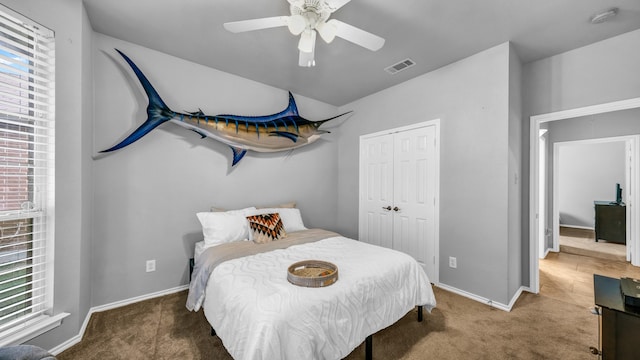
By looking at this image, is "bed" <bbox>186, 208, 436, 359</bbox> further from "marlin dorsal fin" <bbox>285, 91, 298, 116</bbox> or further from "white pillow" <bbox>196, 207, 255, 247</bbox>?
"marlin dorsal fin" <bbox>285, 91, 298, 116</bbox>

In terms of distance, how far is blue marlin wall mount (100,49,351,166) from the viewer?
231 cm

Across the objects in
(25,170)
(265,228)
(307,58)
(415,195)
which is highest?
(307,58)

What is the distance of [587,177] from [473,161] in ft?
17.3

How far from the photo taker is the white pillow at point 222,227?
2.39m

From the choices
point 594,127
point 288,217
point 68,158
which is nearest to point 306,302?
point 288,217

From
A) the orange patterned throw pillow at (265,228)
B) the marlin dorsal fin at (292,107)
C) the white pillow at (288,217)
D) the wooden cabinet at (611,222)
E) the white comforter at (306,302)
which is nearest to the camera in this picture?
the white comforter at (306,302)

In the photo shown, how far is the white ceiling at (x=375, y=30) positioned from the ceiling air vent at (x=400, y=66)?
0.07 meters

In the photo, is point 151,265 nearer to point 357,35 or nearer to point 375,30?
point 357,35

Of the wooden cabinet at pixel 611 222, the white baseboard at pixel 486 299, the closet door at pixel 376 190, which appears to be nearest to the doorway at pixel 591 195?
the wooden cabinet at pixel 611 222

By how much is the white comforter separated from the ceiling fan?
1.61 metres

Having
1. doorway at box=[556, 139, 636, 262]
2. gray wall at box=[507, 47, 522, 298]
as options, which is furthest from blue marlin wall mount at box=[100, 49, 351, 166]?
doorway at box=[556, 139, 636, 262]

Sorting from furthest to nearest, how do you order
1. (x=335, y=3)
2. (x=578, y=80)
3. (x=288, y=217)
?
(x=288, y=217), (x=578, y=80), (x=335, y=3)

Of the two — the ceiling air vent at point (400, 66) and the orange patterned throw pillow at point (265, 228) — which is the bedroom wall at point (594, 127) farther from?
the orange patterned throw pillow at point (265, 228)

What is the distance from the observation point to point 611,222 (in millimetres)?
4445
